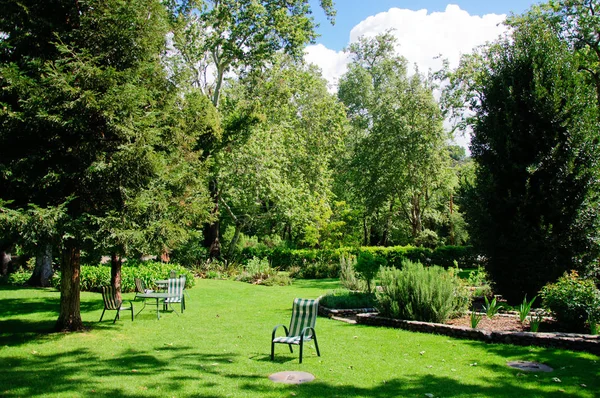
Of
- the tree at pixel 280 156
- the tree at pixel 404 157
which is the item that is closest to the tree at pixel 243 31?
the tree at pixel 280 156

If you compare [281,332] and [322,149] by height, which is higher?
[322,149]

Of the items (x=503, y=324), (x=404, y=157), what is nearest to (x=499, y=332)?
(x=503, y=324)

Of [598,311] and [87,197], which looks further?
[87,197]

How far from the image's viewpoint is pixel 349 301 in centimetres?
1267

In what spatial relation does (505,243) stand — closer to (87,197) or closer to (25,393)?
(87,197)

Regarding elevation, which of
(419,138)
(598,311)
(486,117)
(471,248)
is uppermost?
(419,138)

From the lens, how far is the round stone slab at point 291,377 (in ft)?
20.0

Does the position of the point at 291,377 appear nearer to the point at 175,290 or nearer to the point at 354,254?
the point at 175,290

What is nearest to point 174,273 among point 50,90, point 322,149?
point 50,90

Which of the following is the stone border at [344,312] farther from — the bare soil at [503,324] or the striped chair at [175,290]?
the striped chair at [175,290]

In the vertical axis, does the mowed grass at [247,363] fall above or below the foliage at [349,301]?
below

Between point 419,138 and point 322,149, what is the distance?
745 cm

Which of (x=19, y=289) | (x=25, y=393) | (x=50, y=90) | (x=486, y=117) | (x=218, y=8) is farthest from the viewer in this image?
(x=218, y=8)

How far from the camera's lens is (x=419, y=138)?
2911cm
